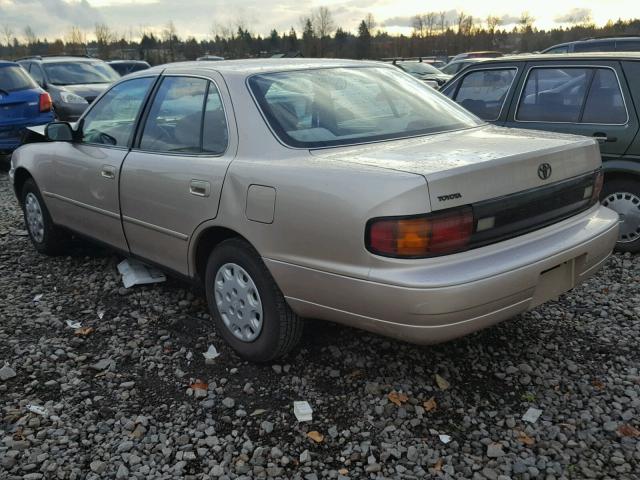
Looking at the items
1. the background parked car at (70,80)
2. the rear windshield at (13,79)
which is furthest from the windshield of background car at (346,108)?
the background parked car at (70,80)

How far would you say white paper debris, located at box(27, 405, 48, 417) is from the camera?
9.96 feet

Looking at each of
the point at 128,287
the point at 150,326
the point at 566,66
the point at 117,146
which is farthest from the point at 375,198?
the point at 566,66

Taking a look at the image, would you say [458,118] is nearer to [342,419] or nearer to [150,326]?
[342,419]

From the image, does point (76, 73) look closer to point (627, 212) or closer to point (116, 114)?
point (116, 114)

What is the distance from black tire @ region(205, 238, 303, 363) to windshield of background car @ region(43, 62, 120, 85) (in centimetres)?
1086

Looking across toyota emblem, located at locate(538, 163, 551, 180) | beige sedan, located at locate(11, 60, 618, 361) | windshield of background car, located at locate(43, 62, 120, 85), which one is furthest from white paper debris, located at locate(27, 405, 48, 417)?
windshield of background car, located at locate(43, 62, 120, 85)

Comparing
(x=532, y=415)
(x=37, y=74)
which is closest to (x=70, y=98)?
(x=37, y=74)

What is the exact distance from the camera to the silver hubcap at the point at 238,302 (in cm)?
325

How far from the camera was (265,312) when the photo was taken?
10.4ft

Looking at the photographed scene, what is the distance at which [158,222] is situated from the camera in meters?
3.74

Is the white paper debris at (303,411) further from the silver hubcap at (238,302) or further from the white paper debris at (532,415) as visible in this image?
the white paper debris at (532,415)

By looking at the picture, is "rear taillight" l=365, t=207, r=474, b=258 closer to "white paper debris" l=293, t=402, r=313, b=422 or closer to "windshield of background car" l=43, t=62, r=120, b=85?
"white paper debris" l=293, t=402, r=313, b=422

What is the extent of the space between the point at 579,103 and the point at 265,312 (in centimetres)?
350

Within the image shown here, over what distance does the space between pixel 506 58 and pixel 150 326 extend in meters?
3.95
